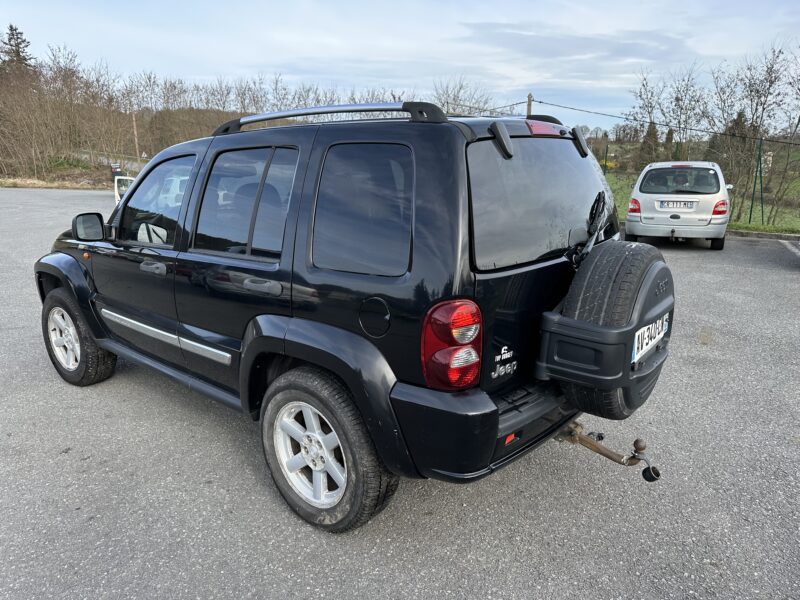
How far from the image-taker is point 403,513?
2.73 meters

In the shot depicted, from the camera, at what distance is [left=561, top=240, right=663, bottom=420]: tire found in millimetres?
2258

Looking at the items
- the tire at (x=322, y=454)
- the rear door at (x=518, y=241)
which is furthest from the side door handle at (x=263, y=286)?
the rear door at (x=518, y=241)

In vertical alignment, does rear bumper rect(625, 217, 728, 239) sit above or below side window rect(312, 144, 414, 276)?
below

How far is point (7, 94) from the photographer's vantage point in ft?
94.3

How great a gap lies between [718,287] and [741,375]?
3.45m

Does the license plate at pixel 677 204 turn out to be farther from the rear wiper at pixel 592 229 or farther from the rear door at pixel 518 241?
the rear door at pixel 518 241

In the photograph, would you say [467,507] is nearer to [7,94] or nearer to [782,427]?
[782,427]

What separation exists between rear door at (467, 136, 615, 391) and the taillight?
0.18 feet

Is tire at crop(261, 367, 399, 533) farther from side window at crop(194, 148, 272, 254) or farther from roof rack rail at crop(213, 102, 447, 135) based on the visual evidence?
roof rack rail at crop(213, 102, 447, 135)

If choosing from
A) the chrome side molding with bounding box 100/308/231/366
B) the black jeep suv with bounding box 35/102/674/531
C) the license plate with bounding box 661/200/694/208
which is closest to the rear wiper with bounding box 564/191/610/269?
the black jeep suv with bounding box 35/102/674/531

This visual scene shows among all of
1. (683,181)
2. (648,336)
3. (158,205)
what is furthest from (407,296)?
(683,181)

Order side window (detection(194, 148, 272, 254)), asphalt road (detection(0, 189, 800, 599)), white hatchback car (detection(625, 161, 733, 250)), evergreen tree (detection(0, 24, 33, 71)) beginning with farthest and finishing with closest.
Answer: evergreen tree (detection(0, 24, 33, 71)) < white hatchback car (detection(625, 161, 733, 250)) < side window (detection(194, 148, 272, 254)) < asphalt road (detection(0, 189, 800, 599))

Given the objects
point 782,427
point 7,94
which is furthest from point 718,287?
point 7,94

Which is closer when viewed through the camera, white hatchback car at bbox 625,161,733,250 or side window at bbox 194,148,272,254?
side window at bbox 194,148,272,254
